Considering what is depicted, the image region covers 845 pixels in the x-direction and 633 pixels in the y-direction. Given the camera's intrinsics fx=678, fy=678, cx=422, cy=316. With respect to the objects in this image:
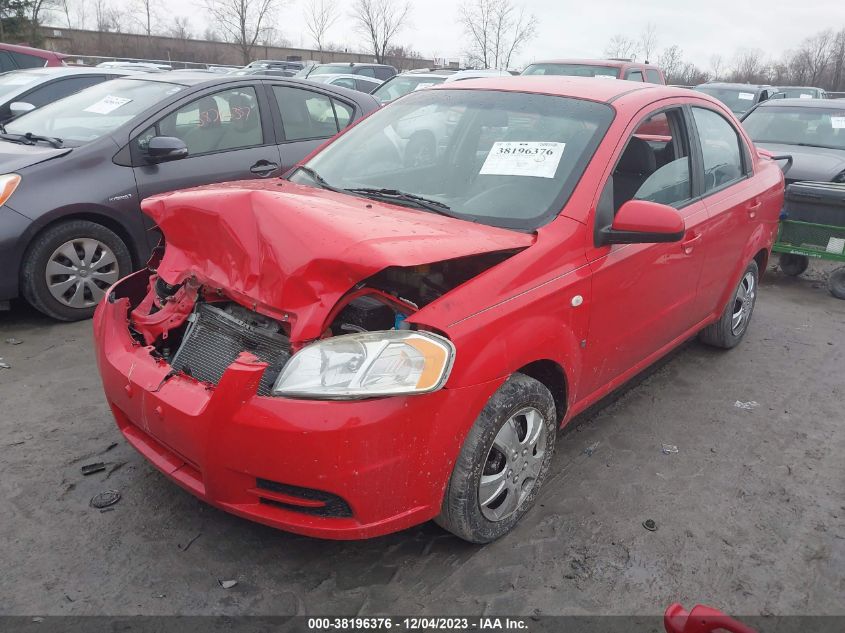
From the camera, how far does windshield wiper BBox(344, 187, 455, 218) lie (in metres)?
2.97

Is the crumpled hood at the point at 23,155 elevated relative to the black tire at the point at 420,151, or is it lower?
lower

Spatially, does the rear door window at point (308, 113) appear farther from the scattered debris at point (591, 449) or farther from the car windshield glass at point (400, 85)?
the car windshield glass at point (400, 85)

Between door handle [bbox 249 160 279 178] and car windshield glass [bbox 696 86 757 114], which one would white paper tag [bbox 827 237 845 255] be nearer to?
door handle [bbox 249 160 279 178]

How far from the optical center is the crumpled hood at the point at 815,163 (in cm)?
733

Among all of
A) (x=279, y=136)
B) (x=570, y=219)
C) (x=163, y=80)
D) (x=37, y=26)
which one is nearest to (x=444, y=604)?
(x=570, y=219)

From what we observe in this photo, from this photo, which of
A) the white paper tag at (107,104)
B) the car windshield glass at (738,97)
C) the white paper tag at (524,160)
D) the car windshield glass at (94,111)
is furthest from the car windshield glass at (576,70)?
the white paper tag at (524,160)

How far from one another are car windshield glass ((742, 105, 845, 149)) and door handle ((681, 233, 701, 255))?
577 centimetres

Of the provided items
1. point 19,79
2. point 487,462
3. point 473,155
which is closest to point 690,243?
point 473,155

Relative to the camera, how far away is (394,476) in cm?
224

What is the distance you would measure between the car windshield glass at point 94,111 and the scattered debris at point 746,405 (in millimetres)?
4655

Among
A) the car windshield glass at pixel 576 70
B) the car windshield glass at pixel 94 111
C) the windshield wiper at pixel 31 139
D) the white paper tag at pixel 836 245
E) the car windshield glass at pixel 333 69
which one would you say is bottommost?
the white paper tag at pixel 836 245

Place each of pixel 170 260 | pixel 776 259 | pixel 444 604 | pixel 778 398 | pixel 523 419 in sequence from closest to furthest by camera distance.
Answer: pixel 444 604 → pixel 523 419 → pixel 170 260 → pixel 778 398 → pixel 776 259

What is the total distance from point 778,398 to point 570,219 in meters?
2.23

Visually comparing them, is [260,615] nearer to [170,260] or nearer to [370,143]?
[170,260]
